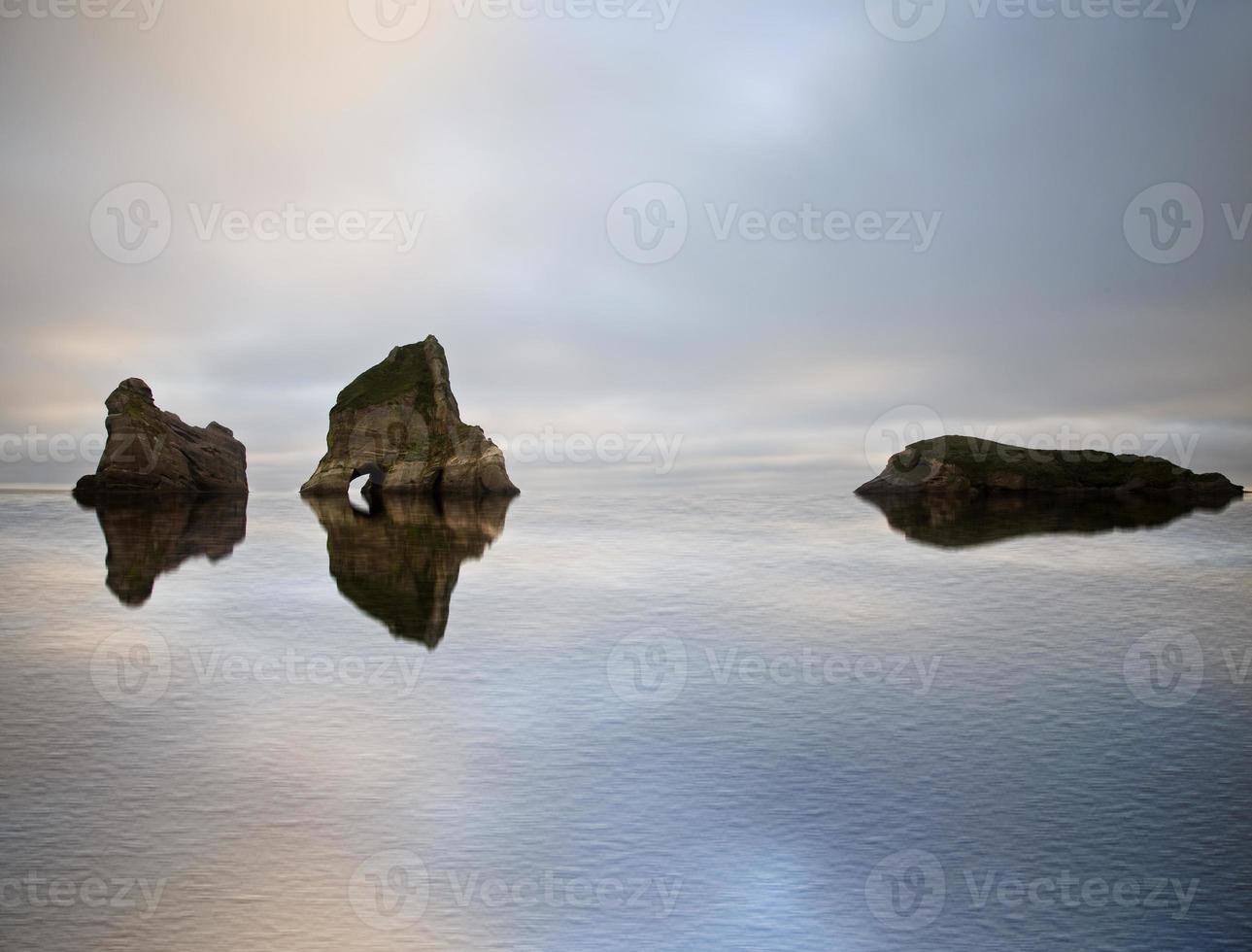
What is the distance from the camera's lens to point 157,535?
7012 centimetres

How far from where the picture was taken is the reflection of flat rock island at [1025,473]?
114m

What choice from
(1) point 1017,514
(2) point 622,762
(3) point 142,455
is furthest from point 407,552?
(3) point 142,455

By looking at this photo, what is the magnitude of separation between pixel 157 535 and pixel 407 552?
18.9m

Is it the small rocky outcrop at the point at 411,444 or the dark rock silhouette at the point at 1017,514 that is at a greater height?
the small rocky outcrop at the point at 411,444

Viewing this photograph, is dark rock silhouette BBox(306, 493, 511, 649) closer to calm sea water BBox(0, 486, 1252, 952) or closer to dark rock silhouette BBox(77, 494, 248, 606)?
calm sea water BBox(0, 486, 1252, 952)

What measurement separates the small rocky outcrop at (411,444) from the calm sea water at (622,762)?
59008mm

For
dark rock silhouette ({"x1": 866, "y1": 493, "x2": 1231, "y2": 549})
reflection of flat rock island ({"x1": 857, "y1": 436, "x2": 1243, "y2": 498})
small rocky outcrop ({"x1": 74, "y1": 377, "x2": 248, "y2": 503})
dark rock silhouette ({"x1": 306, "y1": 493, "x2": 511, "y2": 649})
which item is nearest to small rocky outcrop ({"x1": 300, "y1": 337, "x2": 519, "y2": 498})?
dark rock silhouette ({"x1": 306, "y1": 493, "x2": 511, "y2": 649})

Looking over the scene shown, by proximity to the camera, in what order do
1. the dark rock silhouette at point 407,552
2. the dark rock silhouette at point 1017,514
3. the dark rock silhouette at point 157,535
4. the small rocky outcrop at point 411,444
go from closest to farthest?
the dark rock silhouette at point 407,552, the dark rock silhouette at point 157,535, the dark rock silhouette at point 1017,514, the small rocky outcrop at point 411,444

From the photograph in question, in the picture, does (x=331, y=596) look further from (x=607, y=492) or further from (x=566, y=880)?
(x=607, y=492)

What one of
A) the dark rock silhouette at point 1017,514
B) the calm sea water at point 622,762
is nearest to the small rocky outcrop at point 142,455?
the calm sea water at point 622,762

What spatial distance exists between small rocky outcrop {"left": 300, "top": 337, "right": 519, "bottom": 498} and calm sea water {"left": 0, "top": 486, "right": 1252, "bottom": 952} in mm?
59008

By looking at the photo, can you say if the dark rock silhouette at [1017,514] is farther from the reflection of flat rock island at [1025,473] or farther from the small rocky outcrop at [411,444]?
the small rocky outcrop at [411,444]

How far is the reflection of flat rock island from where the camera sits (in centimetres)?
11362

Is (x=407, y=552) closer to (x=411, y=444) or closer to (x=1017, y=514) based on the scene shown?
(x=1017, y=514)
